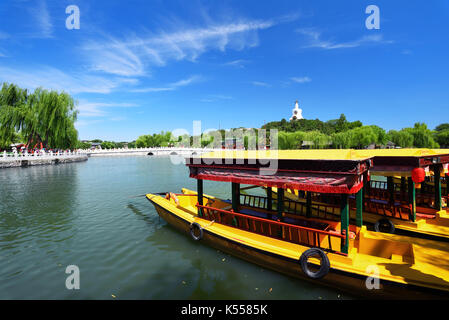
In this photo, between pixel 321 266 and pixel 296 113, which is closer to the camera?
pixel 321 266

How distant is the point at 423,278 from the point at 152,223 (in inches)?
323

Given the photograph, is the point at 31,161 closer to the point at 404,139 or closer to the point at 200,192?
the point at 200,192

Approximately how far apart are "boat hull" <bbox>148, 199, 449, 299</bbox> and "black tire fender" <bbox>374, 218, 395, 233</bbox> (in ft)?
8.29

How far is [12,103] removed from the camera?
120ft

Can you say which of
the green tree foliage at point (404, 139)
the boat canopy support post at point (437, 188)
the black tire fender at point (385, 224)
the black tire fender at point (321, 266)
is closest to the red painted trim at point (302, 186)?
the black tire fender at point (321, 266)

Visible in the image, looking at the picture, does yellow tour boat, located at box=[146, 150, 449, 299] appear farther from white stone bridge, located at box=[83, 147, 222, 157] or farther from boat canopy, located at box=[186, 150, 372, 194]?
white stone bridge, located at box=[83, 147, 222, 157]

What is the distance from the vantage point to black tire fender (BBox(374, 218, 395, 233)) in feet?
20.2

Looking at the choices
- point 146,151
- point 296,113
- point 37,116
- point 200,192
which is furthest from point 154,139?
point 200,192

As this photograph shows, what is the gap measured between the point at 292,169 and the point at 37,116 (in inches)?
1681

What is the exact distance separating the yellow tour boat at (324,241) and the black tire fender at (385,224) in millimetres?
806

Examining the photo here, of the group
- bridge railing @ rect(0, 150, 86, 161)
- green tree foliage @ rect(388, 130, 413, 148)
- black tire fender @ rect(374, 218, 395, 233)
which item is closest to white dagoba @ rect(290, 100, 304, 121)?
green tree foliage @ rect(388, 130, 413, 148)

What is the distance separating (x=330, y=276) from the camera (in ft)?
14.8

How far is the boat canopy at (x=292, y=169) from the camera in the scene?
4.34m
